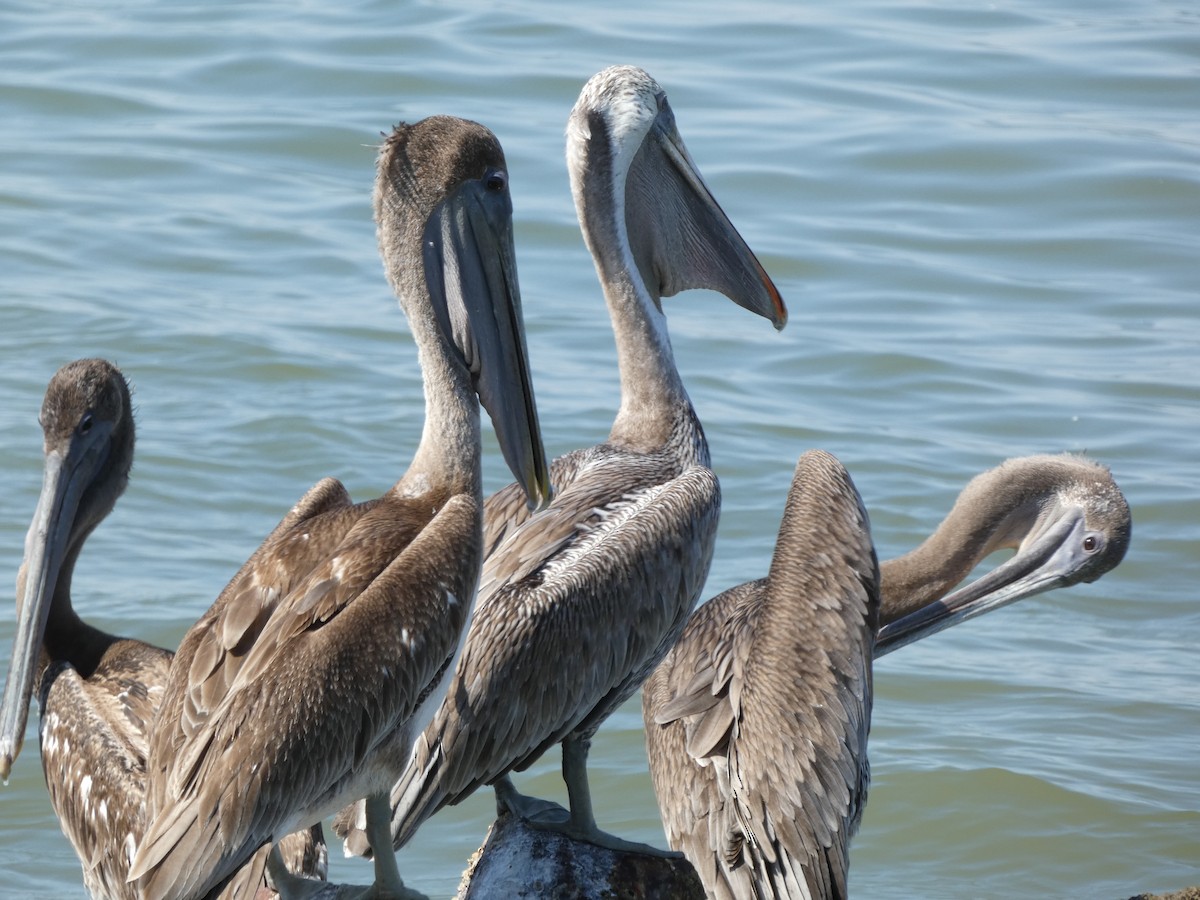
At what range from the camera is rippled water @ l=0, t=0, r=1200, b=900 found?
7.54 meters

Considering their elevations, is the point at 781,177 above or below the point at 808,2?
below

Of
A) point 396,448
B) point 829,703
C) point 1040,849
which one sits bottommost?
point 1040,849

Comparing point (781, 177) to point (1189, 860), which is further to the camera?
point (781, 177)

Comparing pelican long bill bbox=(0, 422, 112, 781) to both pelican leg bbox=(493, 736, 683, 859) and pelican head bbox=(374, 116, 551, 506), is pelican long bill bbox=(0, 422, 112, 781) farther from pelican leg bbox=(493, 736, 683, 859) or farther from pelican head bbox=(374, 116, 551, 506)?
pelican leg bbox=(493, 736, 683, 859)

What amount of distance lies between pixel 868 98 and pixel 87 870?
11.5m

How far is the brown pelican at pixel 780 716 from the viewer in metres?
4.37

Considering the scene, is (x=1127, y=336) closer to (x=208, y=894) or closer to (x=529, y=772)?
(x=529, y=772)

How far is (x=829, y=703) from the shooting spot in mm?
4508

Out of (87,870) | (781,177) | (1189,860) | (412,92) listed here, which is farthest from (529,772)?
(412,92)

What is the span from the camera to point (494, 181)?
14.5 ft

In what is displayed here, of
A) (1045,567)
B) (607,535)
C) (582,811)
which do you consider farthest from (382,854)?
(1045,567)

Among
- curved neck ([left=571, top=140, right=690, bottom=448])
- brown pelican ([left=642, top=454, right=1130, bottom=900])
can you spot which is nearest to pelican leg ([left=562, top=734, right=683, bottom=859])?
brown pelican ([left=642, top=454, right=1130, bottom=900])

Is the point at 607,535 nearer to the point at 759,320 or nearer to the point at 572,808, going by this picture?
the point at 572,808

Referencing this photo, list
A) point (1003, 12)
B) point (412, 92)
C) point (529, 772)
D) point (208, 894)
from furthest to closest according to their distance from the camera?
point (1003, 12), point (412, 92), point (529, 772), point (208, 894)
